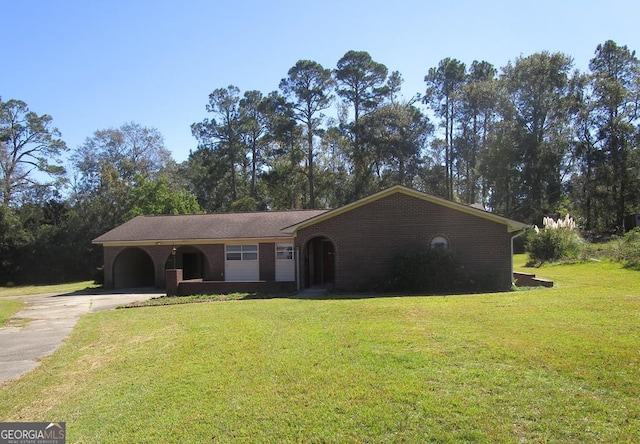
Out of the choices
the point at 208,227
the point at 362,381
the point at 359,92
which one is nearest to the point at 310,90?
the point at 359,92

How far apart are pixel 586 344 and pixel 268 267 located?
19.2m

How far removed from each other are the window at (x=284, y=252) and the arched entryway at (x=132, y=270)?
30.4 ft

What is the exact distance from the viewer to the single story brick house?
62.3ft

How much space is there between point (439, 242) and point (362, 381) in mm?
14086

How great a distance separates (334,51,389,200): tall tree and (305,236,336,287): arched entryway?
25.2 metres

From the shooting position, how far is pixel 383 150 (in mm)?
48781

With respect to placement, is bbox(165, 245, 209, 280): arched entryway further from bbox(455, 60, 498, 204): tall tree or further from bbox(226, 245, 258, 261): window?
bbox(455, 60, 498, 204): tall tree

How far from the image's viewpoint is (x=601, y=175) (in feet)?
149

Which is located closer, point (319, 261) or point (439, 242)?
point (439, 242)

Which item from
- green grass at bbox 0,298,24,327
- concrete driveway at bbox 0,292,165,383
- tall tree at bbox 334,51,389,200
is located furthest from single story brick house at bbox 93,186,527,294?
tall tree at bbox 334,51,389,200

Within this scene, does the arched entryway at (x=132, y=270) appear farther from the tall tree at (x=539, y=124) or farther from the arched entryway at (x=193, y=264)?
the tall tree at (x=539, y=124)

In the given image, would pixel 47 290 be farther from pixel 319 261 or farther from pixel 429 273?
pixel 429 273

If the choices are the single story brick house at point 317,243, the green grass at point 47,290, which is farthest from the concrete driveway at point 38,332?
the green grass at point 47,290

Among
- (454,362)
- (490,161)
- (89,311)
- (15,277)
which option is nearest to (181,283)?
(89,311)
